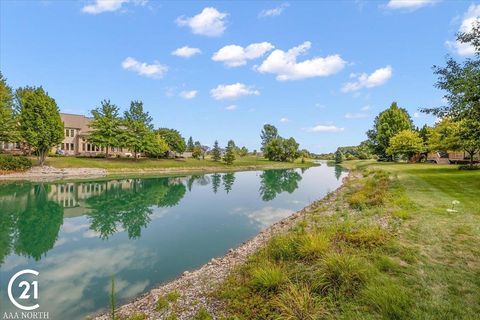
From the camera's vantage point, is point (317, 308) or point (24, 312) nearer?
point (317, 308)

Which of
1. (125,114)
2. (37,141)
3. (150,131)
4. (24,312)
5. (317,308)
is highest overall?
(125,114)

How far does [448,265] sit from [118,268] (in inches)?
380

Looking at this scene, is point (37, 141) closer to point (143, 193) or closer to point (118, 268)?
point (143, 193)

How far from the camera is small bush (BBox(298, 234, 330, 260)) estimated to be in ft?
22.5

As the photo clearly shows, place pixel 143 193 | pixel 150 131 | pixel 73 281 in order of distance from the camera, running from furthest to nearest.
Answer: pixel 150 131 < pixel 143 193 < pixel 73 281

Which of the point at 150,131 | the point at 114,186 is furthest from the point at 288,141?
the point at 114,186

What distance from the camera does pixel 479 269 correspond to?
18.8 feet

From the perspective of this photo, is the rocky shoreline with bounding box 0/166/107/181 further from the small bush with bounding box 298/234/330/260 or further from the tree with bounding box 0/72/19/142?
the small bush with bounding box 298/234/330/260

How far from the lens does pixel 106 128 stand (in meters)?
51.4

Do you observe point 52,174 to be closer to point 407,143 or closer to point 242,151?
point 407,143

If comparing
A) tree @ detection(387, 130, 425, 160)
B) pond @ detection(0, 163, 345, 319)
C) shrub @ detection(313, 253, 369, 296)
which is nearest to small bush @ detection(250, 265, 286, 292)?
shrub @ detection(313, 253, 369, 296)

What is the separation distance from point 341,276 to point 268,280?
4.89ft

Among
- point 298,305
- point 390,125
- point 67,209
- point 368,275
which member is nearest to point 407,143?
point 390,125

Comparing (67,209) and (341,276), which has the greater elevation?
(341,276)
